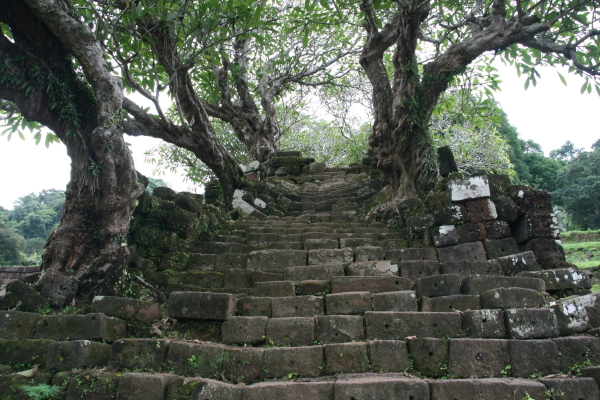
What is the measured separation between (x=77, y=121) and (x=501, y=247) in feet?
16.6

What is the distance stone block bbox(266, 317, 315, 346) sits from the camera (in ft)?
11.1

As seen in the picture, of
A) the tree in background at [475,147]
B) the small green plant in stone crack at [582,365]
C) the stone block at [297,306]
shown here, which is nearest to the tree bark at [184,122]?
the stone block at [297,306]

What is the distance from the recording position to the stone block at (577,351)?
9.51 ft

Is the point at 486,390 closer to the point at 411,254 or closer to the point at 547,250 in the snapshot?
the point at 411,254

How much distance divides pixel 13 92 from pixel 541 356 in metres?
5.53

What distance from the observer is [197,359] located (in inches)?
127

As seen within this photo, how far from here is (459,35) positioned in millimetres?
7969

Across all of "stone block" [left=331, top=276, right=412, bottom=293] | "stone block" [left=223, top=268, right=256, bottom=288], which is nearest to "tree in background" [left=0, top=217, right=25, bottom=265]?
"stone block" [left=223, top=268, right=256, bottom=288]

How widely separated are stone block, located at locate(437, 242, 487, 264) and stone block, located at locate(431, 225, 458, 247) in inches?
3.4

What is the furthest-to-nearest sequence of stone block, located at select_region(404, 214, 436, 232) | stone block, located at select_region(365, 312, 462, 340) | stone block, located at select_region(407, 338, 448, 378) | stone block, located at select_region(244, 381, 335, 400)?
stone block, located at select_region(404, 214, 436, 232) < stone block, located at select_region(365, 312, 462, 340) < stone block, located at select_region(407, 338, 448, 378) < stone block, located at select_region(244, 381, 335, 400)

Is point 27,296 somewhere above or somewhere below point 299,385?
above

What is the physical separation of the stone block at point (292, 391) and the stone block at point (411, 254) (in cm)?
241

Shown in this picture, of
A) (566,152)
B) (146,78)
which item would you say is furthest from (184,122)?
(566,152)

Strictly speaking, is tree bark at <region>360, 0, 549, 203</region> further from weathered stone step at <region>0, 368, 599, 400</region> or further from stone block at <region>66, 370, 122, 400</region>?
stone block at <region>66, 370, 122, 400</region>
